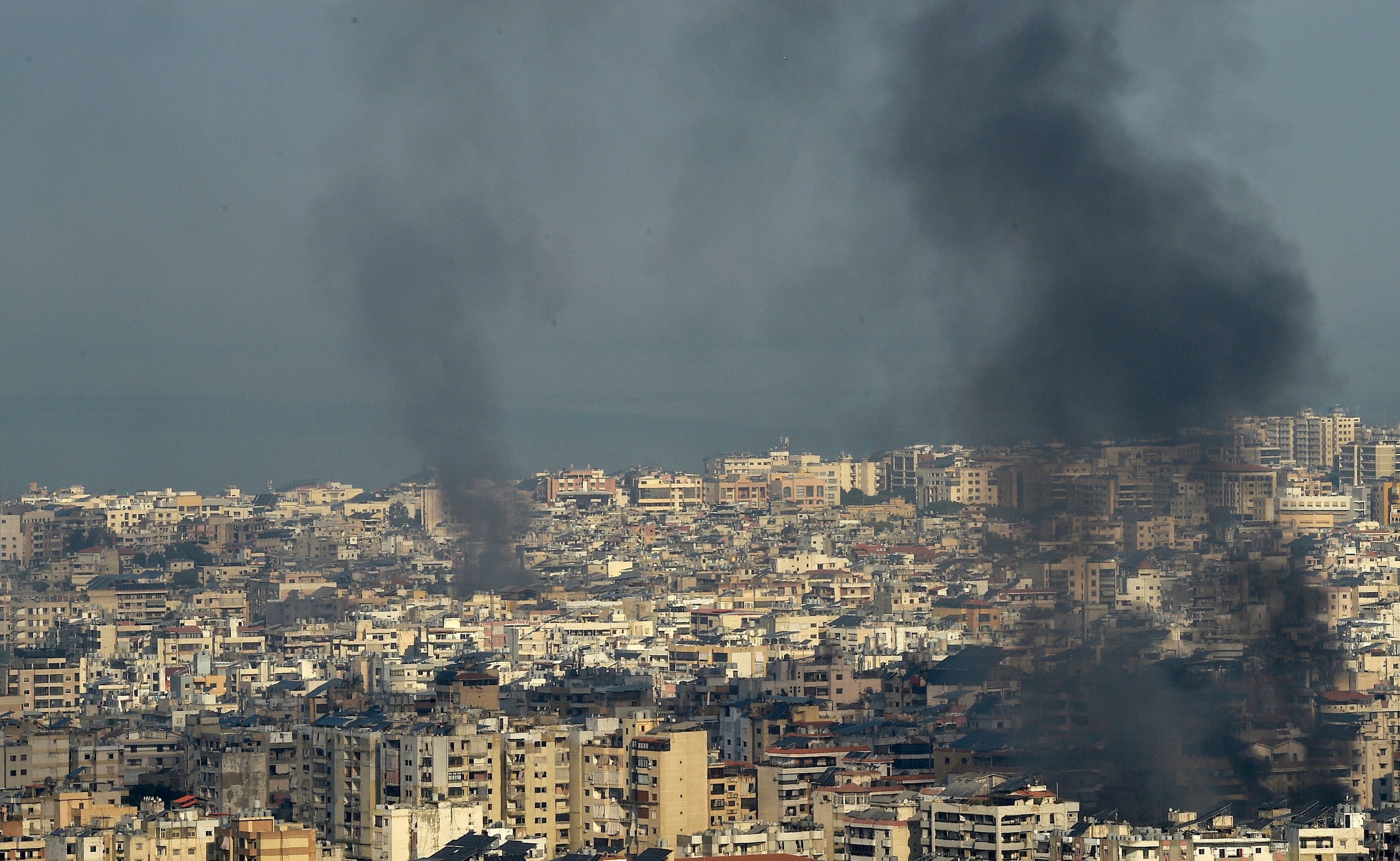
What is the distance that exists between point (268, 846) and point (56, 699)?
668 inches

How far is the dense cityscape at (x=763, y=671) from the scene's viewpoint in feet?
58.9

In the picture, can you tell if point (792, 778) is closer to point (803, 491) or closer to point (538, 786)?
point (538, 786)

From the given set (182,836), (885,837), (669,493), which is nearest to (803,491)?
(669,493)

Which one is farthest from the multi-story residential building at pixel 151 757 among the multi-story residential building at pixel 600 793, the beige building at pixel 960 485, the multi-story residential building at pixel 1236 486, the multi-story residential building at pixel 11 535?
the multi-story residential building at pixel 11 535

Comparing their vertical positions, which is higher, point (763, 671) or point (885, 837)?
point (763, 671)

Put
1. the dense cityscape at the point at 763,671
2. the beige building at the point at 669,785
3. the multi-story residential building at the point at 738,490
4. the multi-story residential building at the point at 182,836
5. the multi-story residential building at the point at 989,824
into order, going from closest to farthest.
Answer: the multi-story residential building at the point at 182,836 < the multi-story residential building at the point at 989,824 < the dense cityscape at the point at 763,671 < the beige building at the point at 669,785 < the multi-story residential building at the point at 738,490

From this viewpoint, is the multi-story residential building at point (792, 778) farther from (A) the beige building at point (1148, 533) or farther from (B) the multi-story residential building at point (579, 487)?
(B) the multi-story residential building at point (579, 487)

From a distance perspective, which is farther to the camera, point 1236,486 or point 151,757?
point 1236,486

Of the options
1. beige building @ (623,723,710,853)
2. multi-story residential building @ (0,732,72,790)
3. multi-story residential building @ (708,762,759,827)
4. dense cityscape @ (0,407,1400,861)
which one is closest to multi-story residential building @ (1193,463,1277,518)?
dense cityscape @ (0,407,1400,861)

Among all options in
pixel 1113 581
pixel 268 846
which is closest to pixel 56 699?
pixel 1113 581

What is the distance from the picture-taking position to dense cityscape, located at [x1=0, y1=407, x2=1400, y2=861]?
17938 mm

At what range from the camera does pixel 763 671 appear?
32062mm

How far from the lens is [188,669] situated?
1395 inches

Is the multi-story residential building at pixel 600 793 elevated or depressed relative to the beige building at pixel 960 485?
depressed
